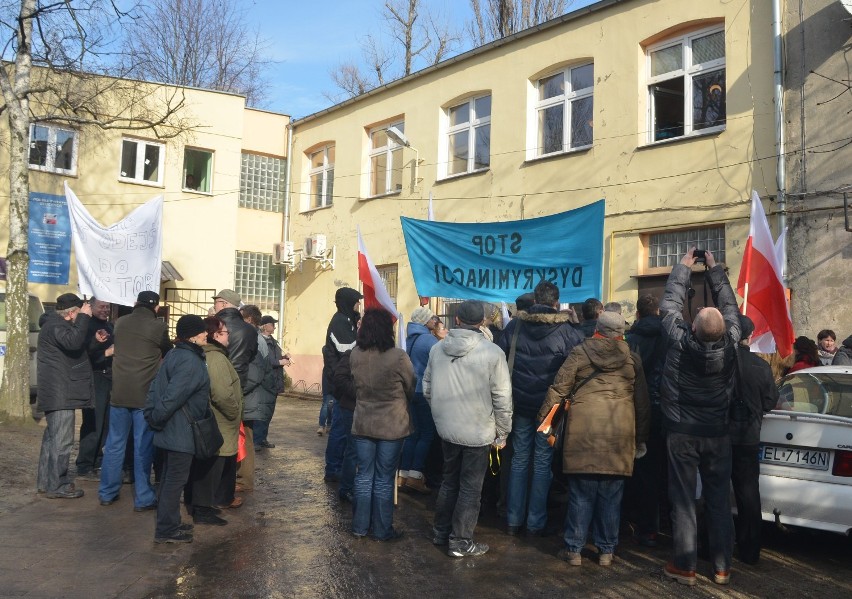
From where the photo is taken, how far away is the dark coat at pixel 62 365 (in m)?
7.75

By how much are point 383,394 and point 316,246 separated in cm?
1465

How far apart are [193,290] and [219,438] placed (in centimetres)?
1464

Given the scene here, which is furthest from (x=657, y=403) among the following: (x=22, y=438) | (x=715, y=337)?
(x=22, y=438)

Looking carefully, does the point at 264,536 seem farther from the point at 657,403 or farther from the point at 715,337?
the point at 715,337

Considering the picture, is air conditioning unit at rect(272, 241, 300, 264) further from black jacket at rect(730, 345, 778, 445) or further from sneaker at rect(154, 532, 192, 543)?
black jacket at rect(730, 345, 778, 445)

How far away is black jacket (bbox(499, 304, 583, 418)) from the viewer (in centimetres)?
676

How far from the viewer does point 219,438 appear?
22.1ft

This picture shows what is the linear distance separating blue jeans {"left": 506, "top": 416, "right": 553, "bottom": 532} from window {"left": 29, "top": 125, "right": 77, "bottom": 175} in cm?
1564

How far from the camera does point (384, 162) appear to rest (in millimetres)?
20156

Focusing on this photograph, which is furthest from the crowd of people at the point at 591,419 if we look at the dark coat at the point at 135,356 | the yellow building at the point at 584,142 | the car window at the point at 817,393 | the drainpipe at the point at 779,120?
the yellow building at the point at 584,142

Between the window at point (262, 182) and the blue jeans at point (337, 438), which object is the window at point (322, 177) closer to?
the window at point (262, 182)

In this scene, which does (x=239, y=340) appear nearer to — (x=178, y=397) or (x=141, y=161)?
(x=178, y=397)

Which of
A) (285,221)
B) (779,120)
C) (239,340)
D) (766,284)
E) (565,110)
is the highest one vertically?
(565,110)

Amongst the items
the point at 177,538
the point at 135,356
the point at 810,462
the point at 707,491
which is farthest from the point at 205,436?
the point at 810,462
